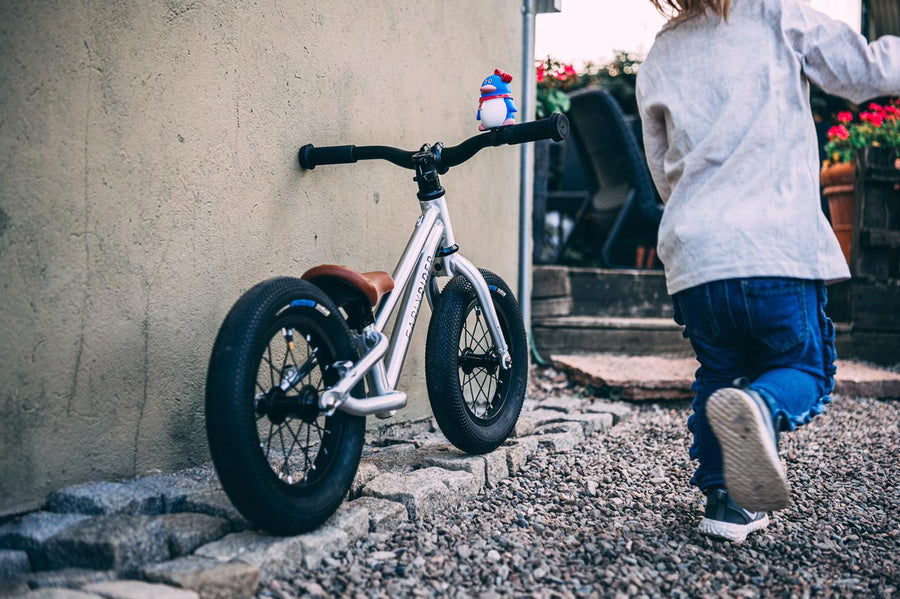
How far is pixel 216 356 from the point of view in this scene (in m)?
1.81

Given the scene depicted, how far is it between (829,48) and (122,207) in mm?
1873

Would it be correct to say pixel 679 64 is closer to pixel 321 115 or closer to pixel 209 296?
pixel 321 115

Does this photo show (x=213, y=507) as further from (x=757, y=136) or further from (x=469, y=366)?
(x=757, y=136)

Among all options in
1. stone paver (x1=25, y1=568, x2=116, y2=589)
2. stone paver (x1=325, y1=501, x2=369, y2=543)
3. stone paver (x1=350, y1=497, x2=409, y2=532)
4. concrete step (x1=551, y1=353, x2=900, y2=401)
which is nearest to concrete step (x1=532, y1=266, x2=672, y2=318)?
concrete step (x1=551, y1=353, x2=900, y2=401)

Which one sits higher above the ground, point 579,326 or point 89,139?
point 89,139

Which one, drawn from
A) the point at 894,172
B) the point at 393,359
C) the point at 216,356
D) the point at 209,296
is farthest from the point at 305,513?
the point at 894,172

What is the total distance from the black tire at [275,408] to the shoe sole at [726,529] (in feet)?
3.20

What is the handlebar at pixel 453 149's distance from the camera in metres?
Result: 2.33

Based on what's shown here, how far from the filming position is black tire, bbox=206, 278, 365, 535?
1.77m

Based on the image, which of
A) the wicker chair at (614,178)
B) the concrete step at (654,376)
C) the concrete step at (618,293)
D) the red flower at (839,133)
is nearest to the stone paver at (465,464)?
the concrete step at (654,376)

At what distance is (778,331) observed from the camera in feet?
6.66

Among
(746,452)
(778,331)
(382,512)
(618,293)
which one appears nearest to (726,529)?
(746,452)

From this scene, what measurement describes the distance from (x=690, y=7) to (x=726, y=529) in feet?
4.62

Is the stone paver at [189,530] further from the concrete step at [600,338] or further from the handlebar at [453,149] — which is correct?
the concrete step at [600,338]
